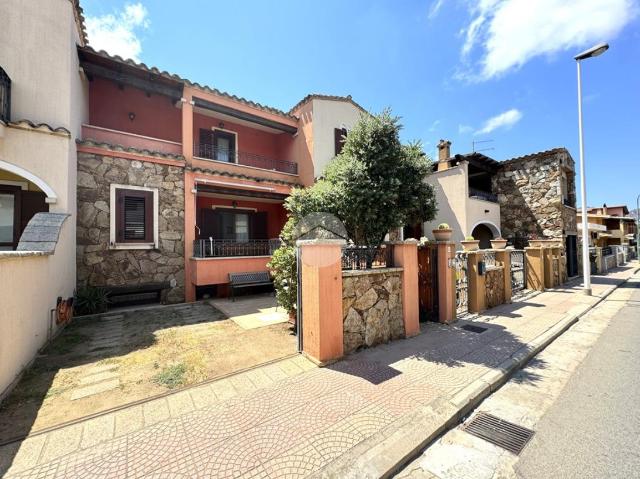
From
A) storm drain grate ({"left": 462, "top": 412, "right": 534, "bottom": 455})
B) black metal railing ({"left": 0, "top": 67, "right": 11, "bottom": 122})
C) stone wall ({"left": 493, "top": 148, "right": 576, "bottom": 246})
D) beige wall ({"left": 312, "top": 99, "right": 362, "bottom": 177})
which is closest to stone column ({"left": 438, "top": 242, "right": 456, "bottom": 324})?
storm drain grate ({"left": 462, "top": 412, "right": 534, "bottom": 455})

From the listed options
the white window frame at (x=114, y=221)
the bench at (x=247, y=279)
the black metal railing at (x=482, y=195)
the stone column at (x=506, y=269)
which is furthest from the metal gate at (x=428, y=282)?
the black metal railing at (x=482, y=195)

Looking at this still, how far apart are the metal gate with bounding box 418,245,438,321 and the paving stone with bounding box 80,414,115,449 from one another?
634 cm

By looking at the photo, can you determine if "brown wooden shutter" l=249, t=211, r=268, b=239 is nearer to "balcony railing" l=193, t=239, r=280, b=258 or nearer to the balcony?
"balcony railing" l=193, t=239, r=280, b=258

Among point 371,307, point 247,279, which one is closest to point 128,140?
point 247,279

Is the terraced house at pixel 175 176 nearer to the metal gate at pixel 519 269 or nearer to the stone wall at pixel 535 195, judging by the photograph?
the metal gate at pixel 519 269

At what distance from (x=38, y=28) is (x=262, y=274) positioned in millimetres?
8764

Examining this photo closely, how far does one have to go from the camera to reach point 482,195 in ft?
51.0

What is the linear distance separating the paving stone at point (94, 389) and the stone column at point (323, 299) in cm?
292

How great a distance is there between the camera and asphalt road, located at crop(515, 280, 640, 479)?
7.96ft

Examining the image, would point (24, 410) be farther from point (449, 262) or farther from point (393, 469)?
point (449, 262)

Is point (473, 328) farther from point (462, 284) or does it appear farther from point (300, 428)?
point (300, 428)

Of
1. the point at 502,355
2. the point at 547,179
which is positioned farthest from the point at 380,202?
the point at 547,179

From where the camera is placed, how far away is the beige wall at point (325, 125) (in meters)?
11.6

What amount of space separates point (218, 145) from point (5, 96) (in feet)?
20.7
